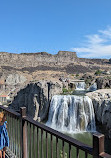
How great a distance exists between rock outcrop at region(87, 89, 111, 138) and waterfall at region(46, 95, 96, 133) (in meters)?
0.44

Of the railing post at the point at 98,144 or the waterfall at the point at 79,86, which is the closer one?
the railing post at the point at 98,144

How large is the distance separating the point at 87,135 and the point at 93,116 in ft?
6.52

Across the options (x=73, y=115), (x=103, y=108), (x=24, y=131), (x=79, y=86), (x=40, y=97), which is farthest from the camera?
(x=79, y=86)

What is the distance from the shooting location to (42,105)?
1548cm

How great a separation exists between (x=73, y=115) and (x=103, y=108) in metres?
2.68

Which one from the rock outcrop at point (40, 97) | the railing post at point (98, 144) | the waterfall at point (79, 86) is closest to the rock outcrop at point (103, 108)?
the rock outcrop at point (40, 97)

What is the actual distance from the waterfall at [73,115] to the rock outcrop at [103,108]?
1.43 feet

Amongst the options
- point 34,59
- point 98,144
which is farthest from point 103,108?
point 34,59

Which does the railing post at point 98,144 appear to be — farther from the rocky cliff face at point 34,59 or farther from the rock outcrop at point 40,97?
the rocky cliff face at point 34,59

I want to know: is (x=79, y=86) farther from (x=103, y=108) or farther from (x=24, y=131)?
(x=24, y=131)

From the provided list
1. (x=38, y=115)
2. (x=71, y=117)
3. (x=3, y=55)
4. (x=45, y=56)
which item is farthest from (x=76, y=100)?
(x=45, y=56)

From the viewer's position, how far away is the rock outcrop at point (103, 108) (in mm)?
11370

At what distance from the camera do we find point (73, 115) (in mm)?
13305

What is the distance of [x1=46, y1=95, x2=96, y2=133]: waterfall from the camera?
12.8m
